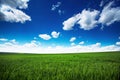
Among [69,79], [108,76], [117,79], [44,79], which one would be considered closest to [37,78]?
[44,79]

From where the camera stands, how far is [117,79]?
3832mm

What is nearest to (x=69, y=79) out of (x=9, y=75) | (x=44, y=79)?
(x=44, y=79)

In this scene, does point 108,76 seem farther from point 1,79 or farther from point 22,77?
point 1,79

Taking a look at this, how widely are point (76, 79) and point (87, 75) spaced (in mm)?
487

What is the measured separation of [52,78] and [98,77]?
145 centimetres

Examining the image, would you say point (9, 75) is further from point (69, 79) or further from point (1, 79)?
point (69, 79)

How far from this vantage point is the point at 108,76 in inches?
151

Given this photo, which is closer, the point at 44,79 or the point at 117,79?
the point at 44,79

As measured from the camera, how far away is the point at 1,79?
364cm

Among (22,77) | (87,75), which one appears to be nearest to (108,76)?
(87,75)

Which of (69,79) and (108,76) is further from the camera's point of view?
(108,76)

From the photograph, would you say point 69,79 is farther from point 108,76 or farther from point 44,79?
point 108,76

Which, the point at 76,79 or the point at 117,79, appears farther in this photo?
the point at 117,79

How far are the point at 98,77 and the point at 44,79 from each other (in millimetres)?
1688
